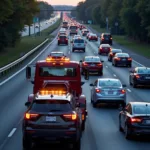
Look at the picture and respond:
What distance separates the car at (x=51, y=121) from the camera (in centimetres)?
1681

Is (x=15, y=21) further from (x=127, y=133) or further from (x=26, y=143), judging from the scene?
(x=26, y=143)

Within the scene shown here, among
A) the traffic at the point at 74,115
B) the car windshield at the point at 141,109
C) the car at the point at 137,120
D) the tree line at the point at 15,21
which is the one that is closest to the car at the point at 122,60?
the tree line at the point at 15,21

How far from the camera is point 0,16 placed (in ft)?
226

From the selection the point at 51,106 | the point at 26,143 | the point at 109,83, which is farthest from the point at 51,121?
the point at 109,83

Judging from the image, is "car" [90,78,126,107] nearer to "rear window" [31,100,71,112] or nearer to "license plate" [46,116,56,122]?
"rear window" [31,100,71,112]

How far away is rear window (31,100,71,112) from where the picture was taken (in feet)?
55.7

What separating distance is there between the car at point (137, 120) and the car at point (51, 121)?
328cm

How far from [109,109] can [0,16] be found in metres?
41.0

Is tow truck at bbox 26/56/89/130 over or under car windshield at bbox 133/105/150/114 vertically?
over

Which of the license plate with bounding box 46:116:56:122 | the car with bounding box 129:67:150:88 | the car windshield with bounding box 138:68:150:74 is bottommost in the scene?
the car with bounding box 129:67:150:88

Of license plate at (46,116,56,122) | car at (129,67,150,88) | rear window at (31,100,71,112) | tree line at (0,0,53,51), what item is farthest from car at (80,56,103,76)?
license plate at (46,116,56,122)

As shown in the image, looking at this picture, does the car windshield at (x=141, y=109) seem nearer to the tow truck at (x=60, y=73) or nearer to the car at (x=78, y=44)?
the tow truck at (x=60, y=73)

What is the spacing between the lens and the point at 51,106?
1702cm

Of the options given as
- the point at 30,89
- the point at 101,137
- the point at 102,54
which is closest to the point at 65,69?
the point at 101,137
